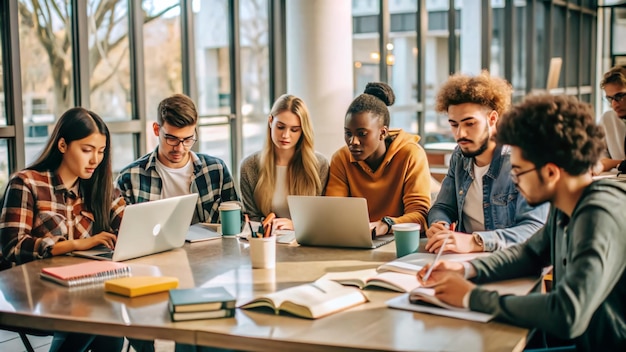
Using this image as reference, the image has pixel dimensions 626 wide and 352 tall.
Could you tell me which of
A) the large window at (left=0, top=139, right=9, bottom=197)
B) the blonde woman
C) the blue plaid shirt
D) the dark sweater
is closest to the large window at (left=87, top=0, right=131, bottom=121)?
the large window at (left=0, top=139, right=9, bottom=197)

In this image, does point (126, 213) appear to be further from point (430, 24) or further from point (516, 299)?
point (430, 24)

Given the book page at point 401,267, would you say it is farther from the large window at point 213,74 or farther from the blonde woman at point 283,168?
the large window at point 213,74

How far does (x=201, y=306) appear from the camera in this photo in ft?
6.21

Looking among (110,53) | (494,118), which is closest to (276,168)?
(494,118)

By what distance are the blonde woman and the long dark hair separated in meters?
0.82

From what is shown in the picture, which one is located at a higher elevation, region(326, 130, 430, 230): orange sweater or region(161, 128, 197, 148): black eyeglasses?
region(161, 128, 197, 148): black eyeglasses

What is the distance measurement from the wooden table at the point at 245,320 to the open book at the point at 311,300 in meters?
0.02

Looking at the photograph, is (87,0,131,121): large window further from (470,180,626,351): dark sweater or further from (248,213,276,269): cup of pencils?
(470,180,626,351): dark sweater

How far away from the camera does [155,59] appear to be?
16.4 feet

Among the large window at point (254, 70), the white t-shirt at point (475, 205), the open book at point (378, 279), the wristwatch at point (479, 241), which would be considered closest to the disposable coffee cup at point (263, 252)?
the open book at point (378, 279)

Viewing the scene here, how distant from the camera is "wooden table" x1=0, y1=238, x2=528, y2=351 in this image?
1727 mm

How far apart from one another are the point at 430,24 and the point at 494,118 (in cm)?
862

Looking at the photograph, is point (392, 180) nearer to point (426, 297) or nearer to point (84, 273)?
point (426, 297)

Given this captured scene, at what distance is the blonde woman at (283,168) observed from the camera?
350 cm
